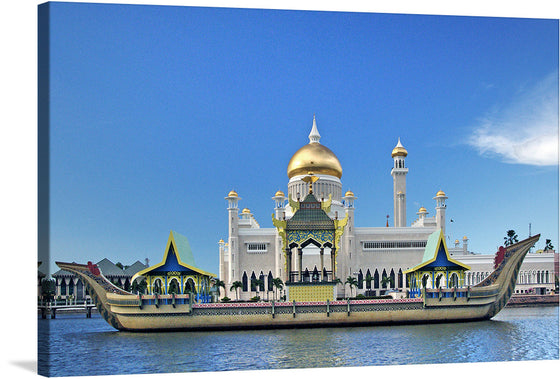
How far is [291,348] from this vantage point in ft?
49.3

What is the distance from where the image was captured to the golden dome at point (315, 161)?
38.0 meters

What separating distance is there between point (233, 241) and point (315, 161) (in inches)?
300

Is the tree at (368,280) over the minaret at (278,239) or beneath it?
beneath

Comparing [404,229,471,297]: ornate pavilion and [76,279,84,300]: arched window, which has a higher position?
[404,229,471,297]: ornate pavilion

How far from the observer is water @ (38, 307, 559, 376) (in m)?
13.0

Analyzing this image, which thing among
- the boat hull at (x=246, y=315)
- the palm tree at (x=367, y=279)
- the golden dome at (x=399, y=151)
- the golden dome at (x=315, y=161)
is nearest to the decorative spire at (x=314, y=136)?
the golden dome at (x=315, y=161)

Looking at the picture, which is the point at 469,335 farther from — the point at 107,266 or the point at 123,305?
the point at 107,266

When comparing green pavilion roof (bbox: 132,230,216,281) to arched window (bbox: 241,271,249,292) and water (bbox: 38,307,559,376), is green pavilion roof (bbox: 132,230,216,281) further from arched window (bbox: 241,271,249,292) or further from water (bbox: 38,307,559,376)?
arched window (bbox: 241,271,249,292)

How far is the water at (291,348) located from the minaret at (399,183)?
65.7ft

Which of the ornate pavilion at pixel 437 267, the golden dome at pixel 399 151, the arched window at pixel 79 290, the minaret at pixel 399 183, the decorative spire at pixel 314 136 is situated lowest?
the arched window at pixel 79 290

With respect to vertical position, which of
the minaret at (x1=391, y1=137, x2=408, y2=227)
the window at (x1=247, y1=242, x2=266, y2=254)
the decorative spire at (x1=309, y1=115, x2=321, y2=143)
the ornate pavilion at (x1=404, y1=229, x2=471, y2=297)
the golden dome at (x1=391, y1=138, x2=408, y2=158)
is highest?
the decorative spire at (x1=309, y1=115, x2=321, y2=143)

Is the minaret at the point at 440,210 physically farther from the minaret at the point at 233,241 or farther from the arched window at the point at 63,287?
the arched window at the point at 63,287

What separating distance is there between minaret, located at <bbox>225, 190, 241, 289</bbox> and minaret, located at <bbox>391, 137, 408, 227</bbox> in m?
11.4

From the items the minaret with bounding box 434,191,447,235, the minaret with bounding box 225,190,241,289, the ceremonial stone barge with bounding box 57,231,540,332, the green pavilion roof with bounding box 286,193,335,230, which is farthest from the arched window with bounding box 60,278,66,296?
the minaret with bounding box 434,191,447,235
